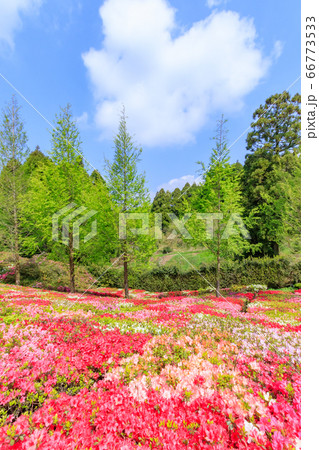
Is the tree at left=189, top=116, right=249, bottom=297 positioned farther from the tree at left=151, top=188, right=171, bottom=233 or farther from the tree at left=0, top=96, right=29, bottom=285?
the tree at left=151, top=188, right=171, bottom=233

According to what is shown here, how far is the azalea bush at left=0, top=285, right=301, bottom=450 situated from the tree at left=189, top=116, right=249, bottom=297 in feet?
28.6

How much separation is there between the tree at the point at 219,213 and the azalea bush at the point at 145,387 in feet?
28.6

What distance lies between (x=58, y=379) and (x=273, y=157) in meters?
29.1

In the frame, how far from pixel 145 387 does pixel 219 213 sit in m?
12.0

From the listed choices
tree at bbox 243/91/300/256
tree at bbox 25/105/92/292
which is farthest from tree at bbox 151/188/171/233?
tree at bbox 25/105/92/292

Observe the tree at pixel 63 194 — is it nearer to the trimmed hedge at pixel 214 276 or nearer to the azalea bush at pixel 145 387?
the trimmed hedge at pixel 214 276

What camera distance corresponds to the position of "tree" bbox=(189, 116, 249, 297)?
1348 centimetres

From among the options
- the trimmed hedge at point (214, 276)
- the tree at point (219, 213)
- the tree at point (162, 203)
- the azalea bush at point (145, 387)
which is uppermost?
the tree at point (162, 203)

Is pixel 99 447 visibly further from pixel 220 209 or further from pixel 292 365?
pixel 220 209

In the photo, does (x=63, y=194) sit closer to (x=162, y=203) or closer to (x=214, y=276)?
(x=214, y=276)

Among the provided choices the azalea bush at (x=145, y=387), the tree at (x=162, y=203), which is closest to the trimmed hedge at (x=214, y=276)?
the azalea bush at (x=145, y=387)

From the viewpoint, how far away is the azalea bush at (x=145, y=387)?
2.03 metres

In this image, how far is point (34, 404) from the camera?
2783mm

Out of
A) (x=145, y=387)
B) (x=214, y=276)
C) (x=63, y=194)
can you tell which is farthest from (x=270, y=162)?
(x=145, y=387)
